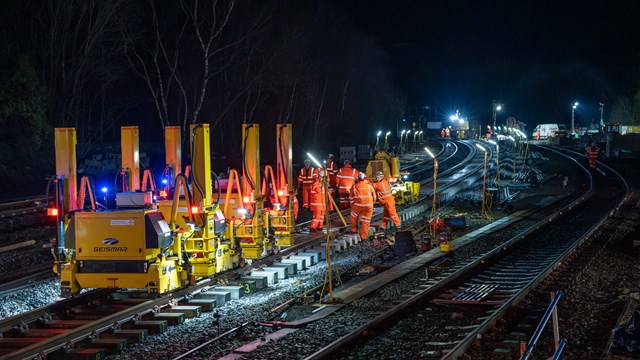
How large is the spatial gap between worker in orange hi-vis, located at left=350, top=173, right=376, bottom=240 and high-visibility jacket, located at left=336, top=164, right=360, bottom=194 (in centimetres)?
200

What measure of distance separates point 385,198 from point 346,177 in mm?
2251

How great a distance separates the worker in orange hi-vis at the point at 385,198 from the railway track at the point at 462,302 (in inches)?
131

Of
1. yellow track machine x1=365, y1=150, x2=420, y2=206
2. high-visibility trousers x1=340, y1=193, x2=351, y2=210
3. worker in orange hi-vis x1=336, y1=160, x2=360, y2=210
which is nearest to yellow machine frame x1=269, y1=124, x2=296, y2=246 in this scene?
worker in orange hi-vis x1=336, y1=160, x2=360, y2=210

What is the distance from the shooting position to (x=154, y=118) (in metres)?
59.7

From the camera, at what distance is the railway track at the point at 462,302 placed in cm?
966

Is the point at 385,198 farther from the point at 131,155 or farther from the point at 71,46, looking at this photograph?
the point at 71,46

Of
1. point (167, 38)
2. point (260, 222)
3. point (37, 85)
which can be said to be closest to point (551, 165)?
point (167, 38)

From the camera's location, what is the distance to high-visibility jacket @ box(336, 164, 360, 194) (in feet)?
70.3

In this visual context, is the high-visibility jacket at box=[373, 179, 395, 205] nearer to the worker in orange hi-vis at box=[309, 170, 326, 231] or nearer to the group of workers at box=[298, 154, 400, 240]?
the group of workers at box=[298, 154, 400, 240]

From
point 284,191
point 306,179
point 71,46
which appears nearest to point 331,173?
point 306,179

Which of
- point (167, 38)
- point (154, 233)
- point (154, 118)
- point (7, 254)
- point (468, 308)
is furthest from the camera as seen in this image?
point (154, 118)

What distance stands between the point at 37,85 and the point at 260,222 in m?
24.8

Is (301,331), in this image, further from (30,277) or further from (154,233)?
(30,277)

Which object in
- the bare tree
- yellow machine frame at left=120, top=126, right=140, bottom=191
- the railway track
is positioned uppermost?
the bare tree
